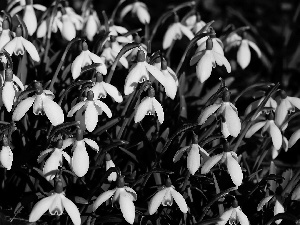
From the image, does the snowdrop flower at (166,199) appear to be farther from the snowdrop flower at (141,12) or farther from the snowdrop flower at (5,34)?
the snowdrop flower at (141,12)

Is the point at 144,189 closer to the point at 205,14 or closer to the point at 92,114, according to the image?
the point at 92,114

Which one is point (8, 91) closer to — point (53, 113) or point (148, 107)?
point (53, 113)

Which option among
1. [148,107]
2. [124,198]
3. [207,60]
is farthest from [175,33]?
[124,198]

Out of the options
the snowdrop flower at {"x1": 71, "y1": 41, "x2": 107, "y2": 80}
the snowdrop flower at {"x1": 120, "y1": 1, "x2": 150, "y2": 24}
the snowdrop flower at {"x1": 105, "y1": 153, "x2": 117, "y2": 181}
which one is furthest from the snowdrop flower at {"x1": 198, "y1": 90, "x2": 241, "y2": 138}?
the snowdrop flower at {"x1": 120, "y1": 1, "x2": 150, "y2": 24}

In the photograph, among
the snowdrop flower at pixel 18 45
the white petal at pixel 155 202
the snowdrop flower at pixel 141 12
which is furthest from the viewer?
the snowdrop flower at pixel 141 12

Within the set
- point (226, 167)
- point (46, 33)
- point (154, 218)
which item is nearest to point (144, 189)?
point (154, 218)

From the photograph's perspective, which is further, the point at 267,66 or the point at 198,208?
the point at 267,66

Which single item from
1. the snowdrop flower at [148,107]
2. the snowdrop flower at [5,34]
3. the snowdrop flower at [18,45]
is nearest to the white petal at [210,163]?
the snowdrop flower at [148,107]
